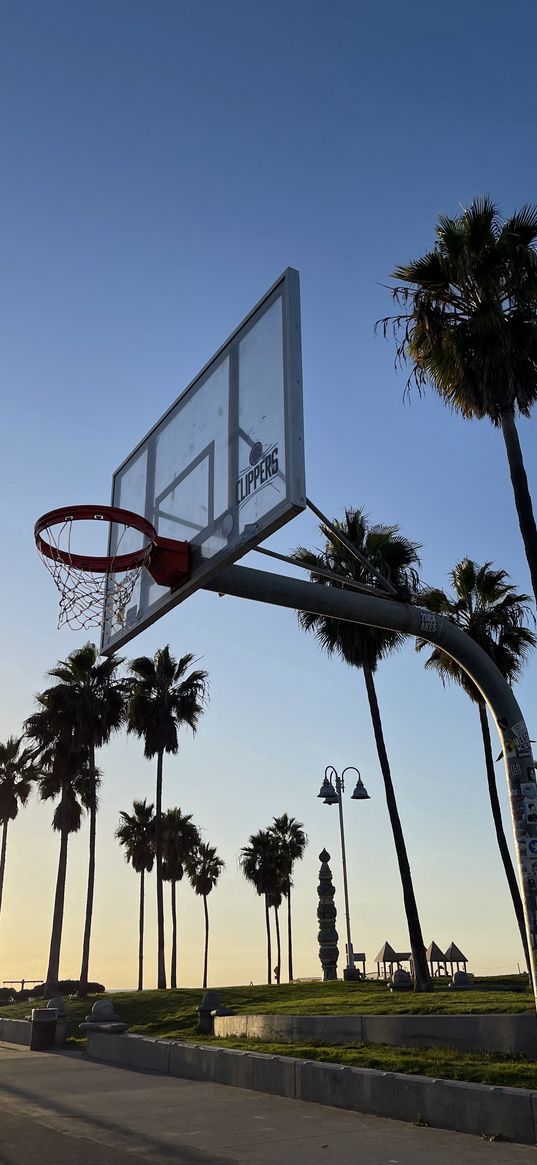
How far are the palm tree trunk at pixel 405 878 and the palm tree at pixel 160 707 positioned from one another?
17.0 m

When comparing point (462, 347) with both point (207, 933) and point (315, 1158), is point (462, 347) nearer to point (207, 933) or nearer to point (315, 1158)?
point (315, 1158)

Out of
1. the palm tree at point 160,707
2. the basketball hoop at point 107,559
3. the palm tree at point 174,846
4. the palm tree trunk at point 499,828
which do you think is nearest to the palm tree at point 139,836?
the palm tree at point 174,846

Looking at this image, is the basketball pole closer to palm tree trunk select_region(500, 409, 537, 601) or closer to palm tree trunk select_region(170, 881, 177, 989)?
palm tree trunk select_region(500, 409, 537, 601)

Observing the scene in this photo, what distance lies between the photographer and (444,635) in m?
11.1

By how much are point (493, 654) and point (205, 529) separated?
20.4m

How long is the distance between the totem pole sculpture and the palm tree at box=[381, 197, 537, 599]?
2516 cm

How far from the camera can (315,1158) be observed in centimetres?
830

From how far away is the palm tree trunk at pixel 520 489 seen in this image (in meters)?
16.4

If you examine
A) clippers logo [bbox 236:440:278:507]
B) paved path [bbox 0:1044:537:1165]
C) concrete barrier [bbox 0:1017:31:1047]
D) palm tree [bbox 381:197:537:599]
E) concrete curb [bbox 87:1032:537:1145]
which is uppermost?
palm tree [bbox 381:197:537:599]

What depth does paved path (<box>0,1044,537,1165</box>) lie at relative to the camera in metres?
8.29

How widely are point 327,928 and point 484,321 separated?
28.1m

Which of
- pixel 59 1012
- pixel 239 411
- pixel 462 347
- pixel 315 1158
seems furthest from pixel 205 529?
pixel 59 1012

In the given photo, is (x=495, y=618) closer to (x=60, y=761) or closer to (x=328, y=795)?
(x=328, y=795)

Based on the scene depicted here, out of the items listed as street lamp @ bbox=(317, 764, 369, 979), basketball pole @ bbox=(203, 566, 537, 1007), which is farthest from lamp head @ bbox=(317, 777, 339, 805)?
basketball pole @ bbox=(203, 566, 537, 1007)
